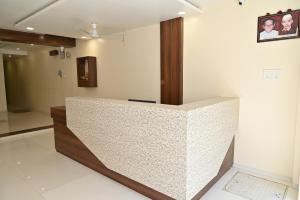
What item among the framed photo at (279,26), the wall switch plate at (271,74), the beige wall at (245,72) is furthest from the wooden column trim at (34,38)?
the wall switch plate at (271,74)

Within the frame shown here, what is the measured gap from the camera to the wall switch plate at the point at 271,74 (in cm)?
221

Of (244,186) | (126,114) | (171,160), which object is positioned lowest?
(244,186)

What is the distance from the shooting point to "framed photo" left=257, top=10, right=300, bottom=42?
207 cm

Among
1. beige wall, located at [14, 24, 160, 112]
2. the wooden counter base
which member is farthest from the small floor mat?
beige wall, located at [14, 24, 160, 112]

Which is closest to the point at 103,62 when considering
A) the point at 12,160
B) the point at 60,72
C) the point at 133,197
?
the point at 60,72

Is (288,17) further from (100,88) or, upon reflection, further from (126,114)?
(100,88)

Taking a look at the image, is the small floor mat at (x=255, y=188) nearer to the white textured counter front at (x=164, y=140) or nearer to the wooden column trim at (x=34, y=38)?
the white textured counter front at (x=164, y=140)

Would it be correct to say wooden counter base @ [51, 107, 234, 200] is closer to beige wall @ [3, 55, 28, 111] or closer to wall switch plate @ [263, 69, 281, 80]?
wall switch plate @ [263, 69, 281, 80]

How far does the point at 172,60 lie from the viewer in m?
3.12

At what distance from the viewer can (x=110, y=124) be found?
207cm

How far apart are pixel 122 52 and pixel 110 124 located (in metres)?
2.27

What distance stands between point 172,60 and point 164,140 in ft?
5.89

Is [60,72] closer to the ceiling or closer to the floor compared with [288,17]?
closer to the floor

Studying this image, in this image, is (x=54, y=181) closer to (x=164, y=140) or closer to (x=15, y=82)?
(x=164, y=140)
